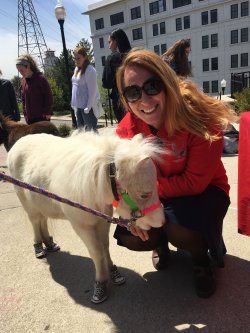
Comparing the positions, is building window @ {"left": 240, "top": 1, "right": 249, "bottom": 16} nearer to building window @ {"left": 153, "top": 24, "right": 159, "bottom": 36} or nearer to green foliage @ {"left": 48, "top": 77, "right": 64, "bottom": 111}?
building window @ {"left": 153, "top": 24, "right": 159, "bottom": 36}

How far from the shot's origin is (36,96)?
17.4 ft

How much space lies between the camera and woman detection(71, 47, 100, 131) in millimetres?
5688

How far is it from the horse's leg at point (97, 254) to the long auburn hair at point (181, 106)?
91cm

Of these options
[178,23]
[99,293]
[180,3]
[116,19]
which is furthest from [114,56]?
[116,19]

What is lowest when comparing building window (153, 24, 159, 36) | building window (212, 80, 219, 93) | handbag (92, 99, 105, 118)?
building window (212, 80, 219, 93)

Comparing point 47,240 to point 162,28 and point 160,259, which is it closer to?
point 160,259

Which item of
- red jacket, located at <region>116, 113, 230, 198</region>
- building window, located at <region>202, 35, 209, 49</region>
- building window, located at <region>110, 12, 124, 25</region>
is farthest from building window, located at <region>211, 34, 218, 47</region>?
red jacket, located at <region>116, 113, 230, 198</region>

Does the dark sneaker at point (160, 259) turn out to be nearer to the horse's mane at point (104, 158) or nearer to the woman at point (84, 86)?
the horse's mane at point (104, 158)

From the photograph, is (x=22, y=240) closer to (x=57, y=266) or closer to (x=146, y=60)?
(x=57, y=266)

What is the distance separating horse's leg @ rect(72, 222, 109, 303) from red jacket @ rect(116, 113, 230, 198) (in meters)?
0.60

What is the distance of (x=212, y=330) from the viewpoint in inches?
75.9

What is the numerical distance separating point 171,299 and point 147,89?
148cm

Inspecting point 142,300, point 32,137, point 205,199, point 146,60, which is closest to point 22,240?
point 32,137

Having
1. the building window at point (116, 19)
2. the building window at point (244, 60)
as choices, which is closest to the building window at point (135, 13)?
the building window at point (116, 19)
